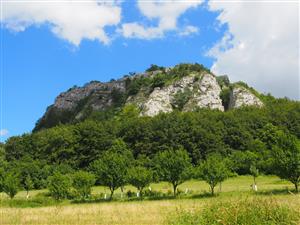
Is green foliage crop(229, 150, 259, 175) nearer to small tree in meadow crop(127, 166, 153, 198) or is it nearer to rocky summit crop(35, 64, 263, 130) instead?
small tree in meadow crop(127, 166, 153, 198)

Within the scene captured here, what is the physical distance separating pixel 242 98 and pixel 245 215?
461 ft

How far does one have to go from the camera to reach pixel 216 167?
55781 millimetres

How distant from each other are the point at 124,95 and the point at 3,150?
2501 inches

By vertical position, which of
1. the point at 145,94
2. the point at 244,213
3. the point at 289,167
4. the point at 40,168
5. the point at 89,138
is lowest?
the point at 244,213

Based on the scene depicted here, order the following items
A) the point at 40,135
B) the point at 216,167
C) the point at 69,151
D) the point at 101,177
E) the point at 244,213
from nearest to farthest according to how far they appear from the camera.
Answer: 1. the point at 244,213
2. the point at 216,167
3. the point at 101,177
4. the point at 69,151
5. the point at 40,135

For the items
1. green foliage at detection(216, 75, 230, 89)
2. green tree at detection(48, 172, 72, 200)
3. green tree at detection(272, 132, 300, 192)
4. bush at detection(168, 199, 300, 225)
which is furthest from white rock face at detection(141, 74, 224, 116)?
bush at detection(168, 199, 300, 225)

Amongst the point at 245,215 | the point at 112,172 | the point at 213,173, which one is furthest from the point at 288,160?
the point at 245,215

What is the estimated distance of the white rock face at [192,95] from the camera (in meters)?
153

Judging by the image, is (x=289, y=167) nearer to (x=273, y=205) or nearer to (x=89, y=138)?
(x=273, y=205)

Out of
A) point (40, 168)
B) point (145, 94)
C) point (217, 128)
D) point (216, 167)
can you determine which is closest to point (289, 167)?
point (216, 167)

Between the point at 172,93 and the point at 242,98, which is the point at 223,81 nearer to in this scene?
the point at 172,93

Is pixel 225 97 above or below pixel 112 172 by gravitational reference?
above

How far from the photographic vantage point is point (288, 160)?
49438mm

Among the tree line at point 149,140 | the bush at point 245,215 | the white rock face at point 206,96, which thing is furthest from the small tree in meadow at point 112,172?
the white rock face at point 206,96
